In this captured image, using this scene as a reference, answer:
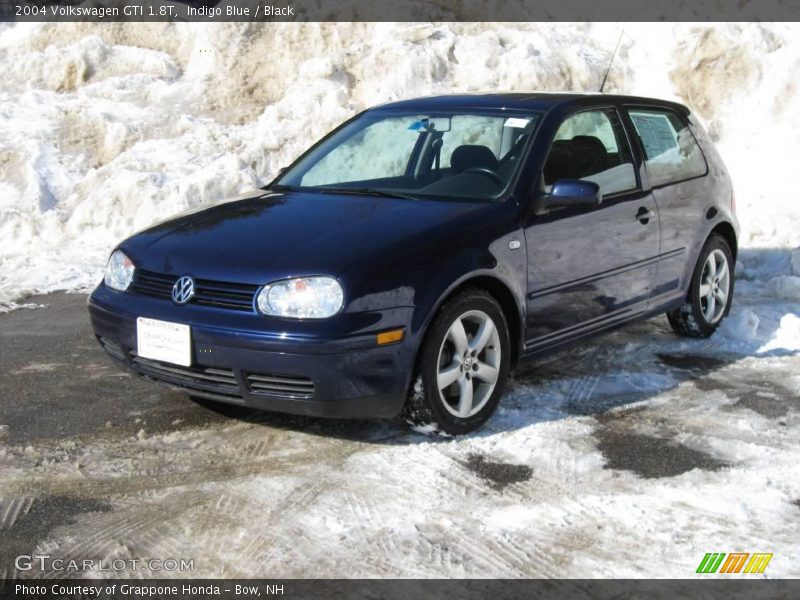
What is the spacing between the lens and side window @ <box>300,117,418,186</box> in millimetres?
5465

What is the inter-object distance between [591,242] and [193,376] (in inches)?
85.7

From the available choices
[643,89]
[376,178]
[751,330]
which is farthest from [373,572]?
[643,89]

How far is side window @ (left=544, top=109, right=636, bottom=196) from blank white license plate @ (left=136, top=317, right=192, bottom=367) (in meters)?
1.97

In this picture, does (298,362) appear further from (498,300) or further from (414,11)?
(414,11)

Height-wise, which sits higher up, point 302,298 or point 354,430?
point 302,298

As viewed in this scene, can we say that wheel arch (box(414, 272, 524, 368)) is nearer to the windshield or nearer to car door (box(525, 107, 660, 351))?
car door (box(525, 107, 660, 351))

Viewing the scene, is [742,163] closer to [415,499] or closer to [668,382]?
[668,382]

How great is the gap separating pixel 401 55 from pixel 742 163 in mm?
3849

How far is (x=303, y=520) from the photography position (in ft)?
12.7

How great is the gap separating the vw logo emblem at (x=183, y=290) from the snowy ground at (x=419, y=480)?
688 millimetres

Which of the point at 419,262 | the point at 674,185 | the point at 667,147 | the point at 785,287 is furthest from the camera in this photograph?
the point at 785,287

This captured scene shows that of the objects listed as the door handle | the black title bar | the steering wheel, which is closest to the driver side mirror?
the steering wheel

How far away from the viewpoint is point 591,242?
534 centimetres
